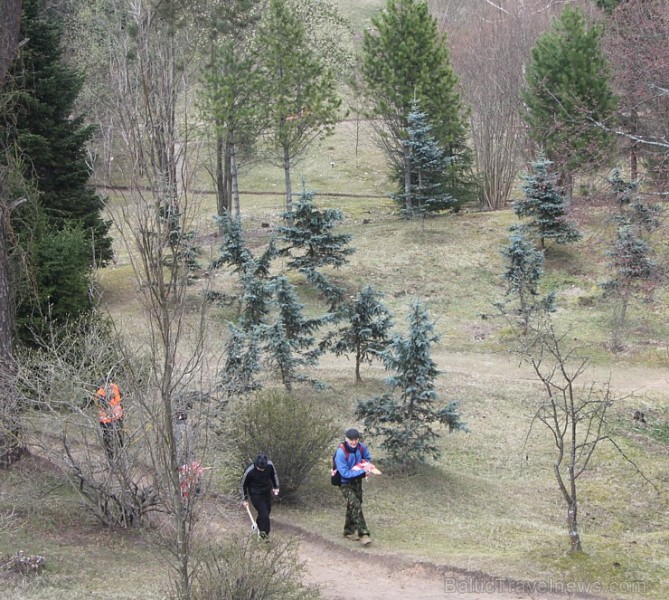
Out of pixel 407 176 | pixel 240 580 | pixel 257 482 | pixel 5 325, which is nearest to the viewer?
pixel 240 580

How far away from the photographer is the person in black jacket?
10.1 meters

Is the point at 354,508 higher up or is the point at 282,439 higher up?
the point at 282,439

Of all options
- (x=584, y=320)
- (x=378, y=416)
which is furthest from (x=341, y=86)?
(x=378, y=416)

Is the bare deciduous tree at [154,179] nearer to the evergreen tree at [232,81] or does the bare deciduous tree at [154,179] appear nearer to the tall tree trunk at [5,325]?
the tall tree trunk at [5,325]

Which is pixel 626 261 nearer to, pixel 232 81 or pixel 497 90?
pixel 232 81

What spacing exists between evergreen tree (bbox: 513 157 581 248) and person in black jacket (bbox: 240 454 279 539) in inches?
742

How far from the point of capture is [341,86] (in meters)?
57.3

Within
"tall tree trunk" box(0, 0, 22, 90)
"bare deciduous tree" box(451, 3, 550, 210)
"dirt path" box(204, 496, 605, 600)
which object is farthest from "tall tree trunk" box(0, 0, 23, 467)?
"bare deciduous tree" box(451, 3, 550, 210)

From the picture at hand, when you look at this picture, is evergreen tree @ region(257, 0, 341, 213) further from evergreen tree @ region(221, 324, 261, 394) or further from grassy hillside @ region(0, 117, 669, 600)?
evergreen tree @ region(221, 324, 261, 394)

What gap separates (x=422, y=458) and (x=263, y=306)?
6.01 metres

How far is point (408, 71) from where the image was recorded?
31922 millimetres

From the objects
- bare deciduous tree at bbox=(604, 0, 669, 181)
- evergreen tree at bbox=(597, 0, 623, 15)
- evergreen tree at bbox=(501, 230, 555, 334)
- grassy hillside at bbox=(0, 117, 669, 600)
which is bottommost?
grassy hillside at bbox=(0, 117, 669, 600)

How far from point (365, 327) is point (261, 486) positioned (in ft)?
25.4

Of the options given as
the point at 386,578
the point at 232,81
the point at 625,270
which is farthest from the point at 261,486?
the point at 232,81
